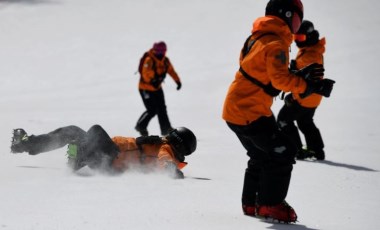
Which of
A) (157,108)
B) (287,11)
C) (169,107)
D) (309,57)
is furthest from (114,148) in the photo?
(169,107)

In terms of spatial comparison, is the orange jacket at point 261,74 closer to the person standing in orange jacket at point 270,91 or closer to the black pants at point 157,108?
the person standing in orange jacket at point 270,91

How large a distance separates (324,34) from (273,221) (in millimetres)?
18430

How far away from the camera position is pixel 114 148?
6301 mm

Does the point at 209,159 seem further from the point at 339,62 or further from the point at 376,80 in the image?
the point at 339,62

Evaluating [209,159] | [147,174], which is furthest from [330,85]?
[209,159]

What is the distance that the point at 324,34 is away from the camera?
22.1 m

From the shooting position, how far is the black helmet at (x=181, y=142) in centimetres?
646

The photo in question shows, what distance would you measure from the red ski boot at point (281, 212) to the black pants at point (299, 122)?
13.4 ft

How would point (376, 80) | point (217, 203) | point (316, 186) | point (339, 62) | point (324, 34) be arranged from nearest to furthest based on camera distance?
1. point (217, 203)
2. point (316, 186)
3. point (376, 80)
4. point (339, 62)
5. point (324, 34)

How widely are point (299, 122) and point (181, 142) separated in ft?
9.55

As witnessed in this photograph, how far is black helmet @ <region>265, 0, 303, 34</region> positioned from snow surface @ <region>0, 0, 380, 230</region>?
1.48 metres

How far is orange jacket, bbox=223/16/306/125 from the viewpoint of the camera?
4.32m

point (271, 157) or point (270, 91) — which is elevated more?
point (270, 91)

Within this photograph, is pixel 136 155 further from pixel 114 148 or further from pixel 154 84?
pixel 154 84
